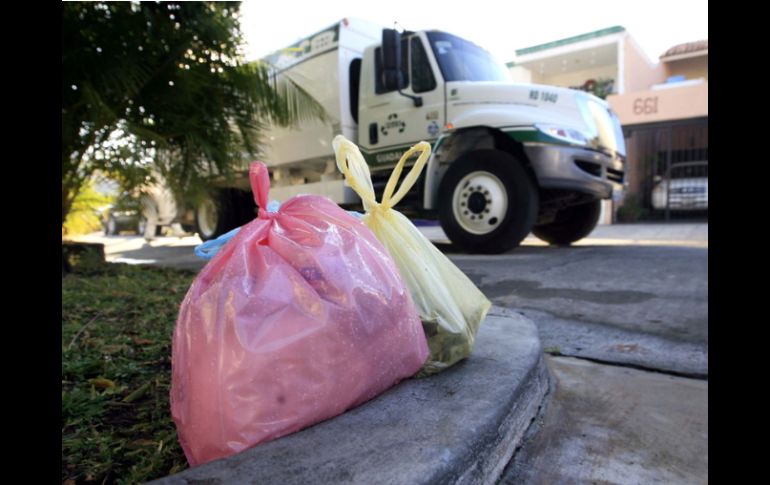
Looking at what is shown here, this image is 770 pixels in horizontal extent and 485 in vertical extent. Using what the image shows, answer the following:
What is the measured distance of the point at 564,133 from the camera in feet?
15.3

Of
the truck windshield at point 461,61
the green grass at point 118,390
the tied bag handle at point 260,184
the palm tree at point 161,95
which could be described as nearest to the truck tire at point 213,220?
the palm tree at point 161,95

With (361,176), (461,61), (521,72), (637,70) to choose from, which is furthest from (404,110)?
(637,70)

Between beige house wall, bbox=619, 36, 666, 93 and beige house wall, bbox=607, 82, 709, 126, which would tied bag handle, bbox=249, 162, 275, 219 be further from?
beige house wall, bbox=619, 36, 666, 93

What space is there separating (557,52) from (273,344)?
15859 millimetres

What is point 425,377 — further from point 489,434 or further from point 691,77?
point 691,77

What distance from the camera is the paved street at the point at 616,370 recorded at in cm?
127

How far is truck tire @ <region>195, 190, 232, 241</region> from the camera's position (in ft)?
26.2

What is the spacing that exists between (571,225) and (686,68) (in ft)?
43.3

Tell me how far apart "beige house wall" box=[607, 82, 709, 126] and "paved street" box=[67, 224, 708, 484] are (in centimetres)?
1058

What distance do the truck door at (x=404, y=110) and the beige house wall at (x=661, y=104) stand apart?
8.85 metres

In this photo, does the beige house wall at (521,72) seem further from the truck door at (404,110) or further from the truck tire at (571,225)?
the truck door at (404,110)

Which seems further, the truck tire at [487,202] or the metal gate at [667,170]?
the metal gate at [667,170]

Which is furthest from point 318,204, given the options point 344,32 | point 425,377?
point 344,32
